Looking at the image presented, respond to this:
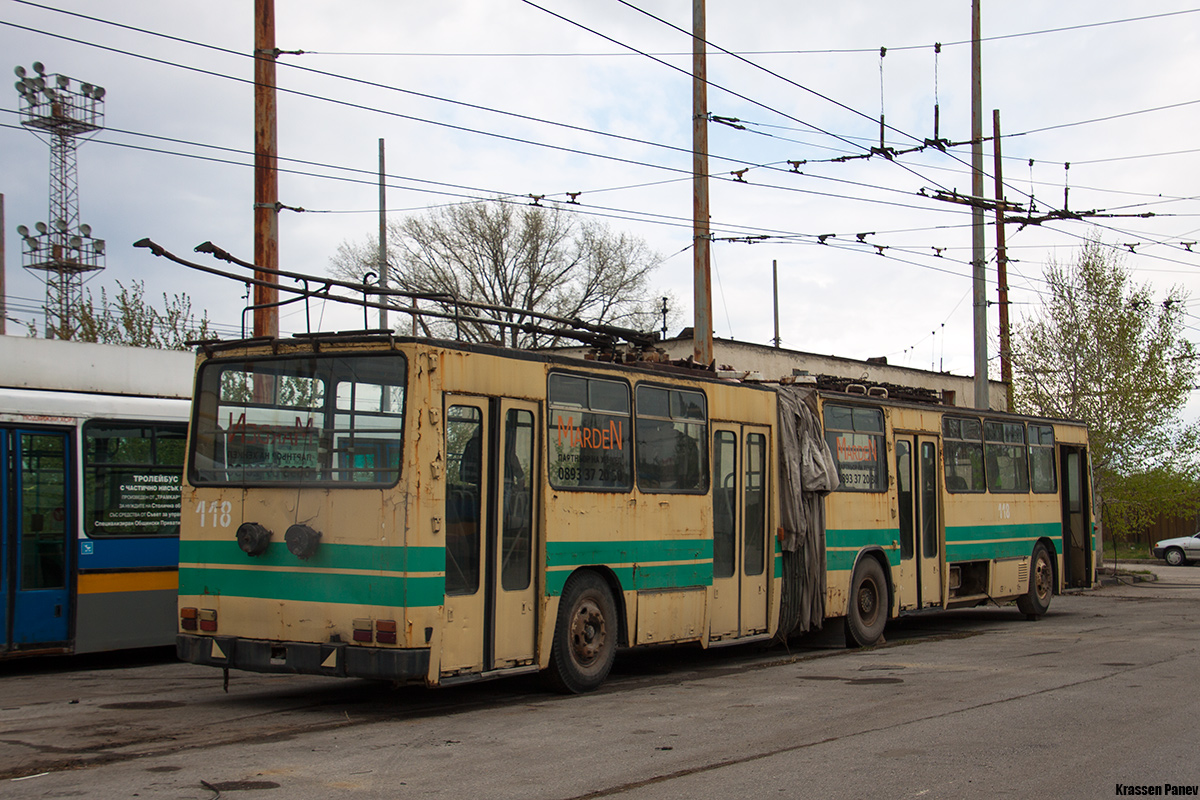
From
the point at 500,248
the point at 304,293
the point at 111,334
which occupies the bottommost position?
the point at 304,293

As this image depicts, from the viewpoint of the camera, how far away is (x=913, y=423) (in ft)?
53.1

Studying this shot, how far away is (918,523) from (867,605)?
5.47ft

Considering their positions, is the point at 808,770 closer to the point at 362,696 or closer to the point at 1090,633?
the point at 362,696

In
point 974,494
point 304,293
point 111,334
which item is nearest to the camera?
point 304,293

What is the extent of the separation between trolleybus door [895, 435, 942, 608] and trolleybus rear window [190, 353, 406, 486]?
28.9ft

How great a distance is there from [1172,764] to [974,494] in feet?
33.3

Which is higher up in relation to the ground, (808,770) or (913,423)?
(913,423)

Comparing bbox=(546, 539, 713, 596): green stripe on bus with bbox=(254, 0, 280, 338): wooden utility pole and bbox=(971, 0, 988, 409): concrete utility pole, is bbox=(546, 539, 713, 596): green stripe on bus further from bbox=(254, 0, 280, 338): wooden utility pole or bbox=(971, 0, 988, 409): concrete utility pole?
bbox=(971, 0, 988, 409): concrete utility pole

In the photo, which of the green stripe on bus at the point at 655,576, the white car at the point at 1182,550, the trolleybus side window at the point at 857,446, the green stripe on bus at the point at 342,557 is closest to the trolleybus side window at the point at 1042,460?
the trolleybus side window at the point at 857,446

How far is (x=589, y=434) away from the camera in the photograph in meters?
10.7

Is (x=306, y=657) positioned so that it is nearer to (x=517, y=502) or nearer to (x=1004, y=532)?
(x=517, y=502)

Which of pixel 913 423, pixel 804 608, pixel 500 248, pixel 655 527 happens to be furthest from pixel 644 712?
pixel 500 248

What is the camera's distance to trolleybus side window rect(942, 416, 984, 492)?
55.1ft

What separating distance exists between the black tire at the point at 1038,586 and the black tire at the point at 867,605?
14.6 ft
